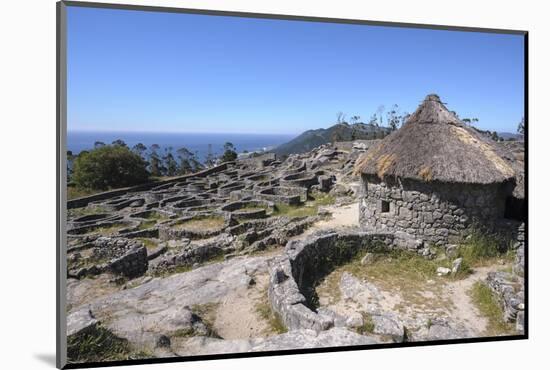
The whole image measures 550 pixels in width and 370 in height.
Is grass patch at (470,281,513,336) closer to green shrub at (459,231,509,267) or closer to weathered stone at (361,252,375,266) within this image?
green shrub at (459,231,509,267)

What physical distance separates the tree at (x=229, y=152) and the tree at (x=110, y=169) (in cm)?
1275

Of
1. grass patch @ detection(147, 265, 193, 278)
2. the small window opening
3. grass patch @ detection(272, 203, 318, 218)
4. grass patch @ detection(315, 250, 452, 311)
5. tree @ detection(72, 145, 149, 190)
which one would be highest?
tree @ detection(72, 145, 149, 190)

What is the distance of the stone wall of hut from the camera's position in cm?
866

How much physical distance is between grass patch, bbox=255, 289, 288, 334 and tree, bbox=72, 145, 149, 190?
4.97 m

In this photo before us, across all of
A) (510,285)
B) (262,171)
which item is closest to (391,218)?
(510,285)

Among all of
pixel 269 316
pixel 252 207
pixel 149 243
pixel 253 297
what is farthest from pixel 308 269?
pixel 252 207

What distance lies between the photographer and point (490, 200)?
344 inches

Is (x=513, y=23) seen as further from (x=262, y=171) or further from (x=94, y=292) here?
(x=262, y=171)

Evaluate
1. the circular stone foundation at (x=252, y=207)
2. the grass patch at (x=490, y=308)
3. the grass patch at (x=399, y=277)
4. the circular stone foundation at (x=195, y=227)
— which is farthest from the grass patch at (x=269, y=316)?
the circular stone foundation at (x=252, y=207)

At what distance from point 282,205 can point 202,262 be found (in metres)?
6.85

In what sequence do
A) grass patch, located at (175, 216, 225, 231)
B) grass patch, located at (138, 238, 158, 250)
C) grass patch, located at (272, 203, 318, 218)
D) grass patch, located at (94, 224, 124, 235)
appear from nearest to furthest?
grass patch, located at (138, 238, 158, 250) → grass patch, located at (94, 224, 124, 235) → grass patch, located at (175, 216, 225, 231) → grass patch, located at (272, 203, 318, 218)

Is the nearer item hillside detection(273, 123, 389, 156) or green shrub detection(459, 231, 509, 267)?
green shrub detection(459, 231, 509, 267)

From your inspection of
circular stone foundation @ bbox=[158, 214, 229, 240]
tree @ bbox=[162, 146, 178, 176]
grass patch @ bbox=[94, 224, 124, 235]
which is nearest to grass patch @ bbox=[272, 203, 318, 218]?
circular stone foundation @ bbox=[158, 214, 229, 240]

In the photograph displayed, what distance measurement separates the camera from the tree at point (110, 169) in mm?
10239
